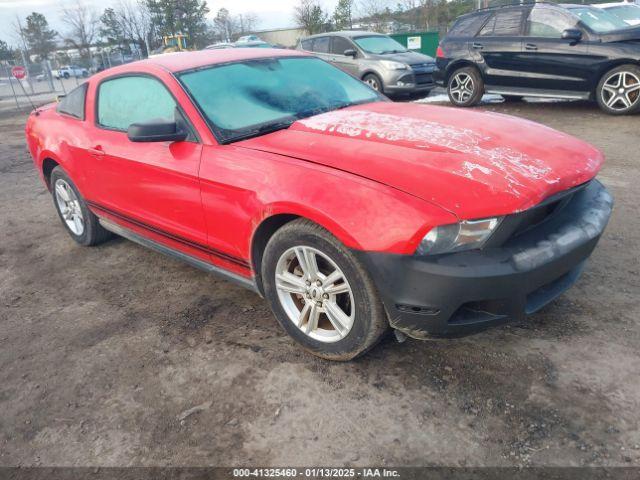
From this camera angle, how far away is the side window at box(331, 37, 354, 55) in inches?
434

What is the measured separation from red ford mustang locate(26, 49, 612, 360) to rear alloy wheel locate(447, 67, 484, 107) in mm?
6143

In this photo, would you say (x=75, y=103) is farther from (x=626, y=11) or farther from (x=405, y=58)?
(x=626, y=11)

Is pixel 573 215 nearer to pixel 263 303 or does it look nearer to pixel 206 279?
pixel 263 303

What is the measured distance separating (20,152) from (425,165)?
9.60 m

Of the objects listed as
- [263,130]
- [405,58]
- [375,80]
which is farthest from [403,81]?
[263,130]

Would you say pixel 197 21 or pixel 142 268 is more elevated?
Answer: pixel 197 21

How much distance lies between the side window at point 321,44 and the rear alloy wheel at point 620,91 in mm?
5935

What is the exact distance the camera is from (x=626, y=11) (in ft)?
28.0

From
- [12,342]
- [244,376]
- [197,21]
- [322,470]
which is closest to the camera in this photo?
[322,470]

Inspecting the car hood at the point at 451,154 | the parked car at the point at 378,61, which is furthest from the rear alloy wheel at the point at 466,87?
the car hood at the point at 451,154

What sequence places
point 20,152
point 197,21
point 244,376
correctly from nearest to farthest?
point 244,376, point 20,152, point 197,21

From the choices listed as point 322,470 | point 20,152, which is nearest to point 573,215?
point 322,470

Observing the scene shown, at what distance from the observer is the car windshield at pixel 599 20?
766 cm

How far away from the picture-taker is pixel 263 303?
3.25 meters
